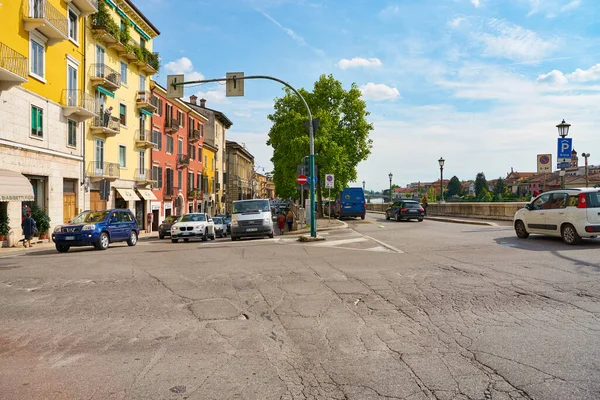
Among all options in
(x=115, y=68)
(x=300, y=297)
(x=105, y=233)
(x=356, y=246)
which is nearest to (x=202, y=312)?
(x=300, y=297)

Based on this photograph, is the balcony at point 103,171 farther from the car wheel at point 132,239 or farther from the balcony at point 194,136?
the balcony at point 194,136

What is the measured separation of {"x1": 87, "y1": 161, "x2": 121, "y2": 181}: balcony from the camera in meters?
27.9

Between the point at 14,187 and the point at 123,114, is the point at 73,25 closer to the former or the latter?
the point at 123,114

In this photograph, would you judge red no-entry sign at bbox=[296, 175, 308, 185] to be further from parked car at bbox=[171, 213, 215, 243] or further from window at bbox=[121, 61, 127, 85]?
window at bbox=[121, 61, 127, 85]

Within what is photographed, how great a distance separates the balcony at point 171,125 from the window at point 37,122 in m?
19.2

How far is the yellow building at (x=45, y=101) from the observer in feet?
64.8

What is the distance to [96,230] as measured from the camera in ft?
55.3

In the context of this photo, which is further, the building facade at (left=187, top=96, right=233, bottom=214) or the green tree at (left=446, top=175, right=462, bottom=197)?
the green tree at (left=446, top=175, right=462, bottom=197)

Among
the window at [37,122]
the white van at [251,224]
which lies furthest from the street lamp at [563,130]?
the window at [37,122]

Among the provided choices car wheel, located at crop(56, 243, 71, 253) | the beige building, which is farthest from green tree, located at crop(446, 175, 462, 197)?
car wheel, located at crop(56, 243, 71, 253)

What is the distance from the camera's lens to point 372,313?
19.9 feet

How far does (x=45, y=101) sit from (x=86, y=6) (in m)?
7.22

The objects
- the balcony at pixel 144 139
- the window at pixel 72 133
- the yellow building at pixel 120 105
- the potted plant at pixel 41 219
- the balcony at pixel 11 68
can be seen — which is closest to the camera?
the balcony at pixel 11 68

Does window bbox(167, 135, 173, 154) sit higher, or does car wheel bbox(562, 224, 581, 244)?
window bbox(167, 135, 173, 154)
